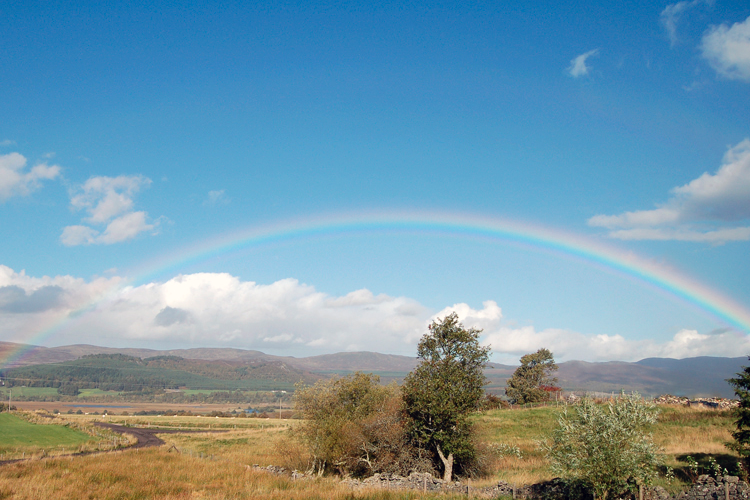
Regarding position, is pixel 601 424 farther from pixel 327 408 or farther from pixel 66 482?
pixel 66 482

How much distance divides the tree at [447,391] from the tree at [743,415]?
518 inches

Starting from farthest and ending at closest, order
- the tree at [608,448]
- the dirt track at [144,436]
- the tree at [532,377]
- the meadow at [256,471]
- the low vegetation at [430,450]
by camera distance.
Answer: the tree at [532,377]
the dirt track at [144,436]
the meadow at [256,471]
the low vegetation at [430,450]
the tree at [608,448]

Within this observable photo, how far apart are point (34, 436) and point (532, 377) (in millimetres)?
89006

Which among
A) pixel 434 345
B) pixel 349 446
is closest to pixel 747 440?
pixel 434 345

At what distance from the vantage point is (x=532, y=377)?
103 m

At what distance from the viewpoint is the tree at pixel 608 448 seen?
18672 mm

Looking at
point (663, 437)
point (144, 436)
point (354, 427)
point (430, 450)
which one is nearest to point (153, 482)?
point (354, 427)

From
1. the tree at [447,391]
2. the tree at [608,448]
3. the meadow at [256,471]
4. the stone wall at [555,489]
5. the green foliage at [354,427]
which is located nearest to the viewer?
the tree at [608,448]

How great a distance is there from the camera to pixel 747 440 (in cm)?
2353

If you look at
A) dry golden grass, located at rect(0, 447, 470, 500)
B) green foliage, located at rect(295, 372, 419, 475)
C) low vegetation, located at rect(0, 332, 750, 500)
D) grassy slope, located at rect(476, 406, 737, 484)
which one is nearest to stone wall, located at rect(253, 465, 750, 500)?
low vegetation, located at rect(0, 332, 750, 500)

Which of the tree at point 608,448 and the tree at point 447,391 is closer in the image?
the tree at point 608,448

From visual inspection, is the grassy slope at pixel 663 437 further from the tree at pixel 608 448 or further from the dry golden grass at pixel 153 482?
the dry golden grass at pixel 153 482

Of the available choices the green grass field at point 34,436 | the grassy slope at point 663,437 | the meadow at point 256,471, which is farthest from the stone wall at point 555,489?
the green grass field at point 34,436

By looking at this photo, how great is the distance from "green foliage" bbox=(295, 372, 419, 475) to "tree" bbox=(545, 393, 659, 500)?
14.6m
